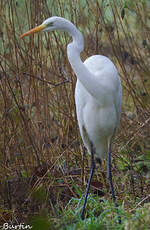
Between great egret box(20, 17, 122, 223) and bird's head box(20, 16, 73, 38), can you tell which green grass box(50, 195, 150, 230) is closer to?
great egret box(20, 17, 122, 223)

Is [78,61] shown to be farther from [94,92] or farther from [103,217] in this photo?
[103,217]

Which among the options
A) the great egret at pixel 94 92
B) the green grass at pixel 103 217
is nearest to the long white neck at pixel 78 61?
the great egret at pixel 94 92

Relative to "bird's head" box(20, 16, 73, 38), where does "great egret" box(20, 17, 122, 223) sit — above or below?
below

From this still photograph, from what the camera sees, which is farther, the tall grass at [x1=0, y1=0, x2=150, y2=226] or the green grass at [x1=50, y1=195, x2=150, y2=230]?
the tall grass at [x1=0, y1=0, x2=150, y2=226]

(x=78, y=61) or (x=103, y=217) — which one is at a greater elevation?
(x=78, y=61)

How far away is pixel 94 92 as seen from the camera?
83.9 inches

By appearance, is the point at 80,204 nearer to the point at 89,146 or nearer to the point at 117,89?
the point at 89,146

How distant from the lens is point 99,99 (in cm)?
218

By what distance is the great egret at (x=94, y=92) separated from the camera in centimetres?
207

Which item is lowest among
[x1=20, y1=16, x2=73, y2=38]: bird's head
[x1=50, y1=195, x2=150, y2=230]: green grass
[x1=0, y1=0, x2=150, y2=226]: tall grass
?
[x1=50, y1=195, x2=150, y2=230]: green grass

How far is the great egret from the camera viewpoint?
2.07 m

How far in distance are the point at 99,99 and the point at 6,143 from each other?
1.02 metres

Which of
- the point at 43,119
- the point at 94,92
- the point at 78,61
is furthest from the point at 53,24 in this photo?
the point at 43,119

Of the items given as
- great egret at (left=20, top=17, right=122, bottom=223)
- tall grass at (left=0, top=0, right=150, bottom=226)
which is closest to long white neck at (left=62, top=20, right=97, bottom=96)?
great egret at (left=20, top=17, right=122, bottom=223)
